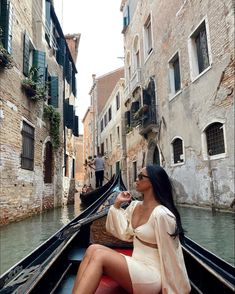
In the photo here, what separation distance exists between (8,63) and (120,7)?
33.8 ft

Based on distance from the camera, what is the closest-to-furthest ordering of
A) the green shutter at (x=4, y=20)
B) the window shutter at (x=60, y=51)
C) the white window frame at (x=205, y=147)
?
the white window frame at (x=205, y=147), the green shutter at (x=4, y=20), the window shutter at (x=60, y=51)

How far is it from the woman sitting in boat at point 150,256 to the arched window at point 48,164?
765 centimetres

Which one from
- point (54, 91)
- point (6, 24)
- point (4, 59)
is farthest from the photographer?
point (54, 91)

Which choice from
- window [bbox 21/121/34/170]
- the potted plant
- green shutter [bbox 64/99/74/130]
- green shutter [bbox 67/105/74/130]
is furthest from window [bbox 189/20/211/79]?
green shutter [bbox 67/105/74/130]

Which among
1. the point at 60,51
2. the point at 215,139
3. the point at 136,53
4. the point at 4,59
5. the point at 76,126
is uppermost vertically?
the point at 136,53

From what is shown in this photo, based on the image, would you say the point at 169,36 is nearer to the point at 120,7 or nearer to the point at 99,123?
the point at 120,7

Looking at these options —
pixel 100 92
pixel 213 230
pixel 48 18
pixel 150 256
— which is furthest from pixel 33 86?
pixel 100 92

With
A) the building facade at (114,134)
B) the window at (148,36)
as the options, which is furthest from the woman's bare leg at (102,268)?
the building facade at (114,134)

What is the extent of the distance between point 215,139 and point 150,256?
484cm

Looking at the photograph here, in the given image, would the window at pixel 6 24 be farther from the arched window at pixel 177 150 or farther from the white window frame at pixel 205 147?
the arched window at pixel 177 150

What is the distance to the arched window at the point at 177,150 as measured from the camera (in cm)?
738

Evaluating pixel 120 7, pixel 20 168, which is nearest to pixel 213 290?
pixel 20 168

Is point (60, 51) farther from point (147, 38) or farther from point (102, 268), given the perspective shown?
point (102, 268)

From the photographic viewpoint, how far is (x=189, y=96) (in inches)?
269
